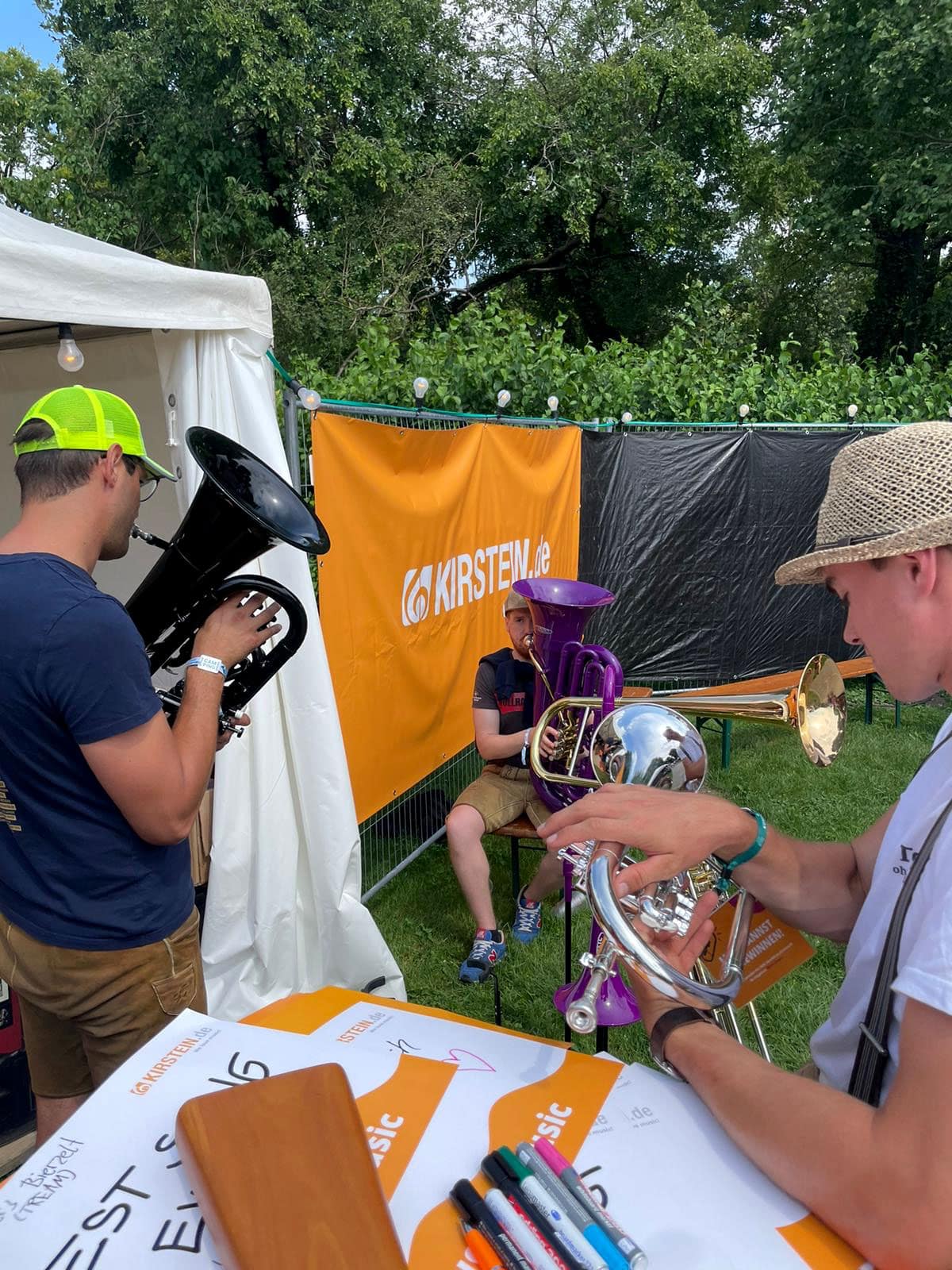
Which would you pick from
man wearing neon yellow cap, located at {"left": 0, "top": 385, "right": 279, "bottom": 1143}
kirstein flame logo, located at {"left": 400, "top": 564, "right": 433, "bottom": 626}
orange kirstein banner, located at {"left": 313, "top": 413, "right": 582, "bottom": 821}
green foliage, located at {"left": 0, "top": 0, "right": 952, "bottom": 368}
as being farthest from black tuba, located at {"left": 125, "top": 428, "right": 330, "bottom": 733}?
green foliage, located at {"left": 0, "top": 0, "right": 952, "bottom": 368}

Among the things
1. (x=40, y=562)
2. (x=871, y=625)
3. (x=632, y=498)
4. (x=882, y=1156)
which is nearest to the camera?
(x=882, y=1156)

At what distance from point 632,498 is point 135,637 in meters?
5.30

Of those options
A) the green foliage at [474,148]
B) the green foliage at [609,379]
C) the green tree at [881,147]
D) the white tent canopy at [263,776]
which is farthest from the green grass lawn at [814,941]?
the green tree at [881,147]

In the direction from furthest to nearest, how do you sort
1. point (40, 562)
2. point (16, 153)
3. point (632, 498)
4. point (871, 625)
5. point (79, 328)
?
1. point (16, 153)
2. point (632, 498)
3. point (79, 328)
4. point (40, 562)
5. point (871, 625)

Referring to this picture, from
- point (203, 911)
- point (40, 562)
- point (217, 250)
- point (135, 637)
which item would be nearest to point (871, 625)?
point (135, 637)

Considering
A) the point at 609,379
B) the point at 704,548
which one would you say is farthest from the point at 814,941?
the point at 609,379

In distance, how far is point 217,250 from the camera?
1574 centimetres

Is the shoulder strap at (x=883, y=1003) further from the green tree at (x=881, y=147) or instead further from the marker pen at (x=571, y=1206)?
the green tree at (x=881, y=147)

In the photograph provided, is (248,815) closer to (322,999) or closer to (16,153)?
(322,999)

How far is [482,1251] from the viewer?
2.66ft

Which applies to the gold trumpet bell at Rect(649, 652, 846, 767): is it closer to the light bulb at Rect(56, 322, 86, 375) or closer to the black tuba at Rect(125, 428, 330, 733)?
the black tuba at Rect(125, 428, 330, 733)

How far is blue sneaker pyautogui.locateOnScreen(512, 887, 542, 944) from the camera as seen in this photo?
3590 millimetres

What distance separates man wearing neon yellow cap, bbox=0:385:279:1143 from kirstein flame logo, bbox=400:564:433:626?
5.72 feet

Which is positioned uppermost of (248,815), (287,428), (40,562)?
(287,428)
